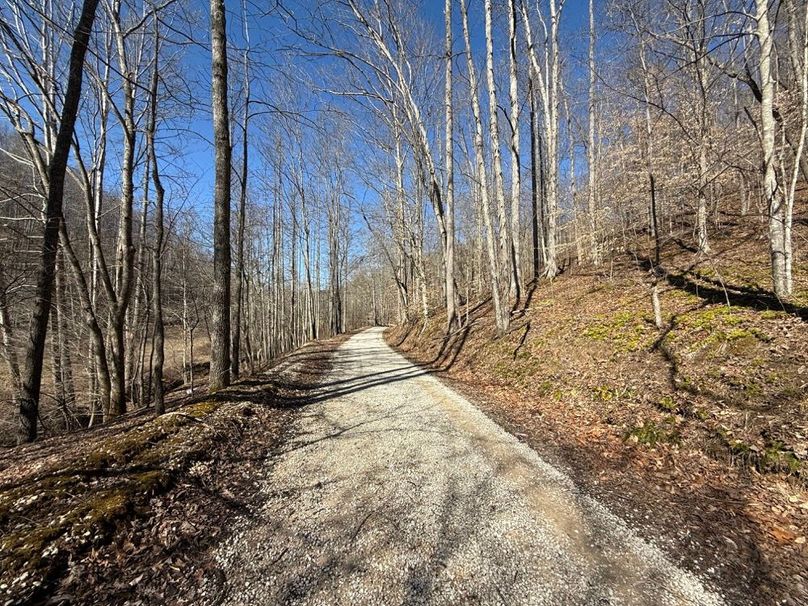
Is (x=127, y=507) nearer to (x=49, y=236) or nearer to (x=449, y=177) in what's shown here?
(x=49, y=236)

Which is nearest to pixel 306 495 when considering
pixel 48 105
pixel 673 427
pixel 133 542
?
pixel 133 542

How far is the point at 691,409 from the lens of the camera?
4.34 metres

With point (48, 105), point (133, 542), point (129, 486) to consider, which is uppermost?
point (48, 105)

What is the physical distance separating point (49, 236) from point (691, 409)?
9951 mm

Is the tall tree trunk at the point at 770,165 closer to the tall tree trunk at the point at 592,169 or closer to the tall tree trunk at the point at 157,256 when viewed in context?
the tall tree trunk at the point at 592,169

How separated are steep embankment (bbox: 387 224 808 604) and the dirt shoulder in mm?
15

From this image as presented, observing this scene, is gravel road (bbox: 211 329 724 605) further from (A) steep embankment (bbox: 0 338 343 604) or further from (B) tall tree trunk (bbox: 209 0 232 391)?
(B) tall tree trunk (bbox: 209 0 232 391)

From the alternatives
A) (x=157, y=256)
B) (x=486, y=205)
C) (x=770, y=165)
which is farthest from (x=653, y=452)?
(x=157, y=256)

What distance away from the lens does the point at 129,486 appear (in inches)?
121

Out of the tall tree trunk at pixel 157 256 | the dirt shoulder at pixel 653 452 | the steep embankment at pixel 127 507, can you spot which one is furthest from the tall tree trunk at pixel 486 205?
the tall tree trunk at pixel 157 256

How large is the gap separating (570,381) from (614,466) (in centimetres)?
264

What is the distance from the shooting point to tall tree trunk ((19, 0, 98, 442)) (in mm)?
5652

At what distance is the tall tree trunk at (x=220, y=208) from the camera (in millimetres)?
6363

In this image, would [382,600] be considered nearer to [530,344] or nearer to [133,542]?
[133,542]
